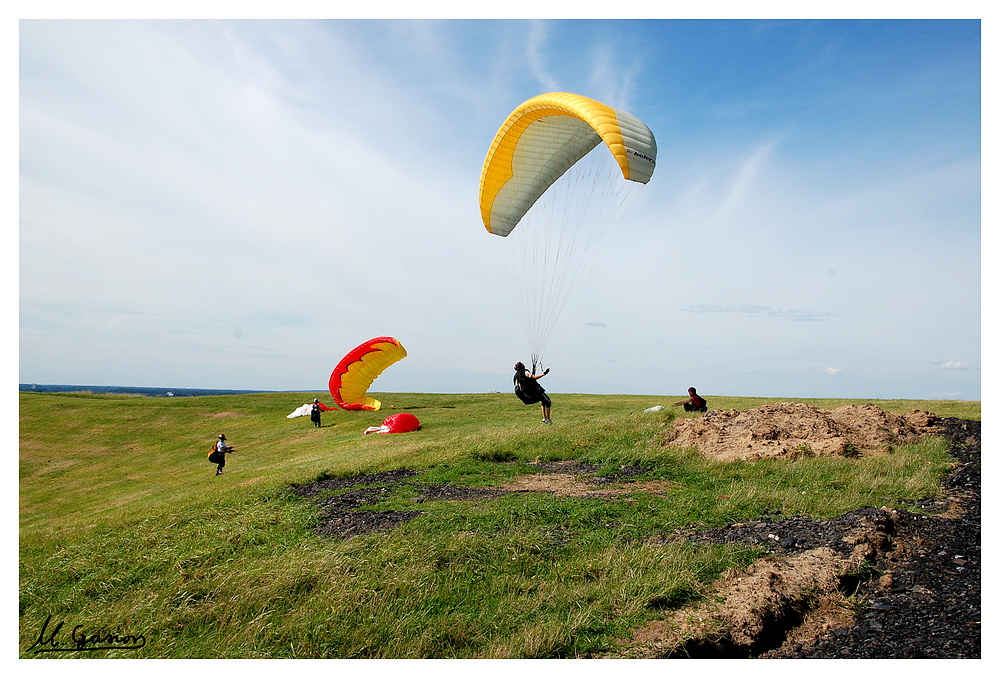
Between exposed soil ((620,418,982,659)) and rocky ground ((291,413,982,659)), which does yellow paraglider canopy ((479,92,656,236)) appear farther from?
exposed soil ((620,418,982,659))

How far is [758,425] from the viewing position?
43.7 ft

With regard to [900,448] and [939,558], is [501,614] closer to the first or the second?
[939,558]

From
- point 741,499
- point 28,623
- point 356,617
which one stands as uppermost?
point 741,499

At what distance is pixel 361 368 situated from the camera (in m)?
25.6

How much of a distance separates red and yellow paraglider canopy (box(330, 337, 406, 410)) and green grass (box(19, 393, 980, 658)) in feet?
29.8

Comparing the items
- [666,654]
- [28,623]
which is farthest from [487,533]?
[28,623]

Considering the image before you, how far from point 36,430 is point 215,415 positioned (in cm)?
741
